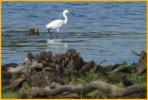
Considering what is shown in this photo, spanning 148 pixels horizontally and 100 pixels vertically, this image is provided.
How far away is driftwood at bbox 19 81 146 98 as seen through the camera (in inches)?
422

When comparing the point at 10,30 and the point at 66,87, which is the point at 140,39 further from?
the point at 66,87

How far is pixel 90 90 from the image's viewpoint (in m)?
11.0

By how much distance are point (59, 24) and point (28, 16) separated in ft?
7.63

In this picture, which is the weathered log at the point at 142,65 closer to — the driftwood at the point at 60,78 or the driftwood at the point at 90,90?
the driftwood at the point at 60,78

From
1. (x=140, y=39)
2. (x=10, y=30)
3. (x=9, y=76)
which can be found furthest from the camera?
(x=10, y=30)

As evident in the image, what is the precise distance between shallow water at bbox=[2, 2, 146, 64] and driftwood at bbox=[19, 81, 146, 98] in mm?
3321

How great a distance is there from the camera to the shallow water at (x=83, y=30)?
15.9 meters

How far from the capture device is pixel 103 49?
16234mm

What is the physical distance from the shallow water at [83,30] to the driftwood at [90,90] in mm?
3321

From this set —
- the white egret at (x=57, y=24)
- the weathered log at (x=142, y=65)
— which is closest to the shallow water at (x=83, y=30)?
the white egret at (x=57, y=24)

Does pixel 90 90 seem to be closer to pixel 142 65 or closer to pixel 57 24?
pixel 142 65

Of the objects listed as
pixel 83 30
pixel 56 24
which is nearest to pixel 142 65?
pixel 83 30

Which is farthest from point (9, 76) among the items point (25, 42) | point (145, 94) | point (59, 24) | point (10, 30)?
point (59, 24)

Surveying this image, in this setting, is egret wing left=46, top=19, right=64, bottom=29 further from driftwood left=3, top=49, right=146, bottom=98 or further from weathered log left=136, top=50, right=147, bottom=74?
weathered log left=136, top=50, right=147, bottom=74
